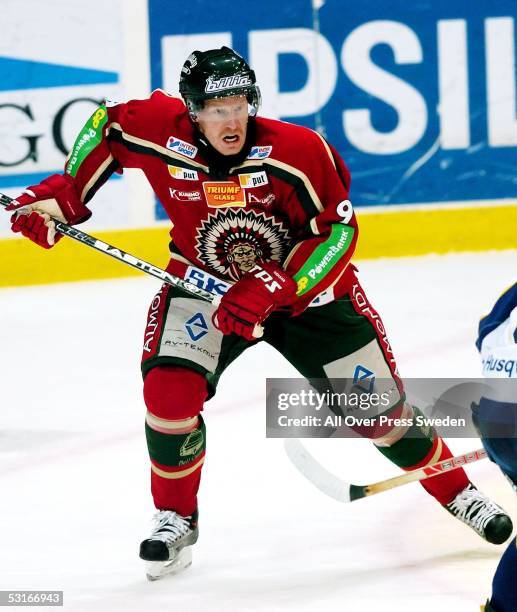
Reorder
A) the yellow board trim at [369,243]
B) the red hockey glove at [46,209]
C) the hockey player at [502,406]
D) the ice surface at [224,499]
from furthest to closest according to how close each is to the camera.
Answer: the yellow board trim at [369,243] → the red hockey glove at [46,209] → the ice surface at [224,499] → the hockey player at [502,406]

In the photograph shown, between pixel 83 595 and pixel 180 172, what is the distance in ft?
2.87

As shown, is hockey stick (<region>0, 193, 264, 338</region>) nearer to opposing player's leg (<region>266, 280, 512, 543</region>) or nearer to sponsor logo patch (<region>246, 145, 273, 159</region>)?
opposing player's leg (<region>266, 280, 512, 543</region>)

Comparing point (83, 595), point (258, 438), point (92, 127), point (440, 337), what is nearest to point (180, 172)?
point (92, 127)

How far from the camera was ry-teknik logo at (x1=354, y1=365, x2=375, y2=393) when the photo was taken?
122 inches

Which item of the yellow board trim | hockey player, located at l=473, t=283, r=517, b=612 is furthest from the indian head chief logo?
the yellow board trim

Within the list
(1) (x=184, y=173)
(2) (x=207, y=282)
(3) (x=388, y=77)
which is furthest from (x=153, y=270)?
(3) (x=388, y=77)

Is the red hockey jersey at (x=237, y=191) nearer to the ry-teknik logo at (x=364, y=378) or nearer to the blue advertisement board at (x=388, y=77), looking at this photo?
the ry-teknik logo at (x=364, y=378)

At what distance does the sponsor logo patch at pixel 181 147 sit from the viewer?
3020 mm

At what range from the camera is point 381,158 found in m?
6.09

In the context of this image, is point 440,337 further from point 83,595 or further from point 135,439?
point 83,595

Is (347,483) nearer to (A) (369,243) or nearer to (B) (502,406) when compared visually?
(B) (502,406)

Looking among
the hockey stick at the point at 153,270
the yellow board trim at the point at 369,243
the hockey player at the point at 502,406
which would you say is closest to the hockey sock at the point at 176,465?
the hockey stick at the point at 153,270

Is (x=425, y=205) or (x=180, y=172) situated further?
(x=425, y=205)

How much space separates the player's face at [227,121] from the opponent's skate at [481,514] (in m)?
0.90
